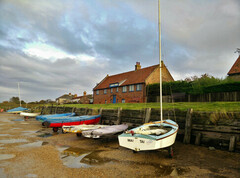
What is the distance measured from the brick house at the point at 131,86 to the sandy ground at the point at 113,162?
19742mm

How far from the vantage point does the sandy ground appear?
6.65 m

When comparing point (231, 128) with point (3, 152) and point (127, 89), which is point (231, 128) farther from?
point (127, 89)

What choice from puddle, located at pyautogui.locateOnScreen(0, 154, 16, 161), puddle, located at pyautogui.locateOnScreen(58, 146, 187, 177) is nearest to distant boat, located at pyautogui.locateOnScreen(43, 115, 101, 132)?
puddle, located at pyautogui.locateOnScreen(58, 146, 187, 177)

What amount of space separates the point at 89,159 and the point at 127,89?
2742cm

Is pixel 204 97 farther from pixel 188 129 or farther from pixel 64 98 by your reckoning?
pixel 64 98

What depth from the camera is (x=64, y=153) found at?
9.40 meters

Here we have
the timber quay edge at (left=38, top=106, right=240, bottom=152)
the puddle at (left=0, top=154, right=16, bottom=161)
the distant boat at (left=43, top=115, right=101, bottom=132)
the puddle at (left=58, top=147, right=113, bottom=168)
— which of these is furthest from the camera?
the distant boat at (left=43, top=115, right=101, bottom=132)

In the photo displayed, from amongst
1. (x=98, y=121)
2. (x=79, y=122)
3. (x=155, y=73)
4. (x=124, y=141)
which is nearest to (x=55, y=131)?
(x=79, y=122)

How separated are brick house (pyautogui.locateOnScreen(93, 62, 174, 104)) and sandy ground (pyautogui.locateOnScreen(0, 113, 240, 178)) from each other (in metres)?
19.7

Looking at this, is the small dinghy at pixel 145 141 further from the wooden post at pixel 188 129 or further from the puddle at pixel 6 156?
the puddle at pixel 6 156

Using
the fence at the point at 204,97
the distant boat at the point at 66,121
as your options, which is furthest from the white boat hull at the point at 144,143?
the fence at the point at 204,97

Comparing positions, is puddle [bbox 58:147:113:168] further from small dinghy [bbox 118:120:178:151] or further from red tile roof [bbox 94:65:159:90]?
red tile roof [bbox 94:65:159:90]

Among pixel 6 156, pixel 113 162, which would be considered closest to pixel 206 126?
pixel 113 162

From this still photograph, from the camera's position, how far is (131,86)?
3447cm
